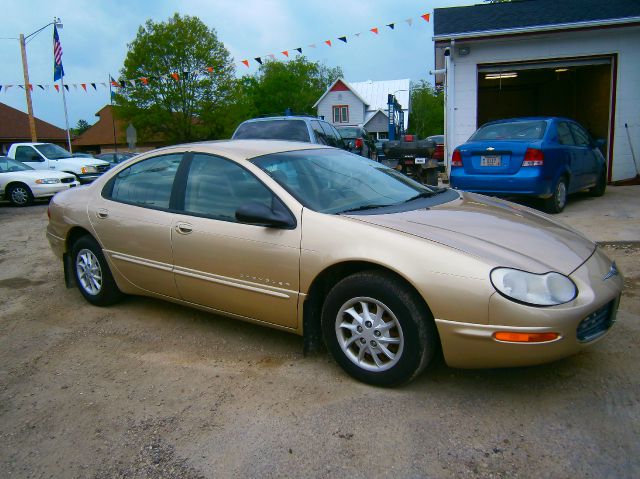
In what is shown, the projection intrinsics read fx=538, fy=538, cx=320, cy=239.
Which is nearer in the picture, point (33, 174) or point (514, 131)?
point (514, 131)

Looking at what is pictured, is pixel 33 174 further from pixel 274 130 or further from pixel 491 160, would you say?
pixel 491 160

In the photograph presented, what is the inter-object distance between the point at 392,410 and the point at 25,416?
206cm

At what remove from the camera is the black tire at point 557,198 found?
316 inches

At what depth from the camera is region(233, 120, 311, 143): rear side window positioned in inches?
414

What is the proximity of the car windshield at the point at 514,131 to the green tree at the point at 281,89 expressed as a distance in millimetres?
56254

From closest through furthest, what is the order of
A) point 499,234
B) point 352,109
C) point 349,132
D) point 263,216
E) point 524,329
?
point 524,329, point 499,234, point 263,216, point 349,132, point 352,109

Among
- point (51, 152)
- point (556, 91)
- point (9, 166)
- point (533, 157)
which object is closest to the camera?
point (533, 157)

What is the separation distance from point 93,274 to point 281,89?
2508 inches

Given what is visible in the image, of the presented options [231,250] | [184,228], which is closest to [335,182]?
[231,250]

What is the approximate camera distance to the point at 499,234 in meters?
3.13

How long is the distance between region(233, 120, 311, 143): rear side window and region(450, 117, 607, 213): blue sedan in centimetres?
334

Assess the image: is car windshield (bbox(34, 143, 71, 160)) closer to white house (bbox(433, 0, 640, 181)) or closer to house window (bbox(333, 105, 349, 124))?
white house (bbox(433, 0, 640, 181))

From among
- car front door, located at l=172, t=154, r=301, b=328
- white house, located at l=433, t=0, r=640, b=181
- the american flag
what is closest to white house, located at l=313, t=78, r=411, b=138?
the american flag

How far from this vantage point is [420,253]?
2.89 metres
